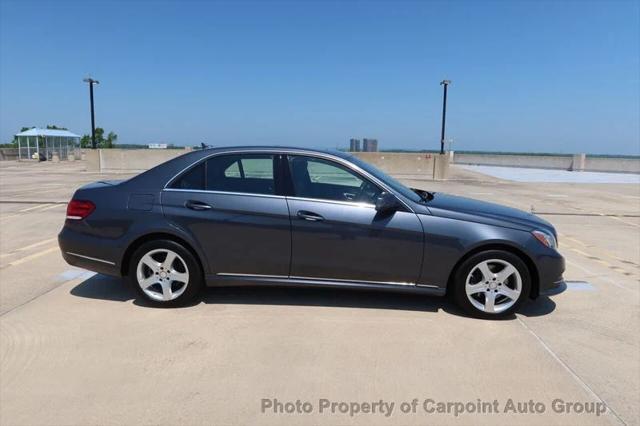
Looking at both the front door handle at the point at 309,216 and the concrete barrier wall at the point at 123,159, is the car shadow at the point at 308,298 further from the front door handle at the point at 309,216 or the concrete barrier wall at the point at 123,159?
the concrete barrier wall at the point at 123,159

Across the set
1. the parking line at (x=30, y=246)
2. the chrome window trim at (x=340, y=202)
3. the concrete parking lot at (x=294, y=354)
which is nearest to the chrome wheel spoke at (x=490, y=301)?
the concrete parking lot at (x=294, y=354)

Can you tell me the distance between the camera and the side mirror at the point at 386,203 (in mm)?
3963

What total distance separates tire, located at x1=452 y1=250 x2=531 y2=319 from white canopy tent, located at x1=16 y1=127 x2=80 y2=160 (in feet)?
129

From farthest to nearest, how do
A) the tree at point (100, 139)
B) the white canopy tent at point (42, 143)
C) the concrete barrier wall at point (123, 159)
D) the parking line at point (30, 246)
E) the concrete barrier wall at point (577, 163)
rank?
the tree at point (100, 139)
the white canopy tent at point (42, 143)
the concrete barrier wall at point (577, 163)
the concrete barrier wall at point (123, 159)
the parking line at point (30, 246)

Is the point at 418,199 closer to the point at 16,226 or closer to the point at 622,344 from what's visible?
the point at 622,344

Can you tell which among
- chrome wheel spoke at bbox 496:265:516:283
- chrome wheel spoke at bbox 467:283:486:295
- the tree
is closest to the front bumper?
chrome wheel spoke at bbox 496:265:516:283

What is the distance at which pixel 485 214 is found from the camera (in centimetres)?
415

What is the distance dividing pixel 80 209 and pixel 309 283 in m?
2.35

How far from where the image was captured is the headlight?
159 inches

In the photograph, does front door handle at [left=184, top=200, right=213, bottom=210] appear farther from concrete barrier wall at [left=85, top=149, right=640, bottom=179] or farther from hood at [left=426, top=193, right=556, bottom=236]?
concrete barrier wall at [left=85, top=149, right=640, bottom=179]

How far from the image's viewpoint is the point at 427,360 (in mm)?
3287

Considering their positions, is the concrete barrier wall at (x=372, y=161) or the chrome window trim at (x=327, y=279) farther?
the concrete barrier wall at (x=372, y=161)

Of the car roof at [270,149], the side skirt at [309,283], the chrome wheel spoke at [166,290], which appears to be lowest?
the chrome wheel spoke at [166,290]

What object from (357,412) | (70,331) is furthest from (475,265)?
(70,331)
